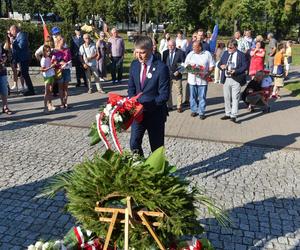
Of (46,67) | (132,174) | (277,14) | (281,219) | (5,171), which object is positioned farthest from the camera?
(277,14)

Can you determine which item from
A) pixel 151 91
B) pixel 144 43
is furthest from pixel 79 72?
pixel 144 43

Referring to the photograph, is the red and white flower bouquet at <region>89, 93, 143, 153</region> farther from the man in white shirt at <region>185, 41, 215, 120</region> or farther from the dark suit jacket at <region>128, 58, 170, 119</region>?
the man in white shirt at <region>185, 41, 215, 120</region>

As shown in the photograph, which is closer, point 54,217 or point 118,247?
point 118,247

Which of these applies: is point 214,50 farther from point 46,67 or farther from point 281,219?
point 281,219

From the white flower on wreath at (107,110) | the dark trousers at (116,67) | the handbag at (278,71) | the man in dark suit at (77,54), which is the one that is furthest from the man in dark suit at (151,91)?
the dark trousers at (116,67)

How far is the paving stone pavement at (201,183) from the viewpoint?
447cm

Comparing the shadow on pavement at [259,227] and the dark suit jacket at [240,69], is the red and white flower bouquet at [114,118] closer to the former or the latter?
the shadow on pavement at [259,227]

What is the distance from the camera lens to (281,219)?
4859mm

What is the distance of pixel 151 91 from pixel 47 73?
506 centimetres

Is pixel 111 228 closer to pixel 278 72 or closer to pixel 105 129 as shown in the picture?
pixel 105 129

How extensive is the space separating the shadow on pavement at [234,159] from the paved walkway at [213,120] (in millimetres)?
20

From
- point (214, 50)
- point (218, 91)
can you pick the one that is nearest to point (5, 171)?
point (218, 91)

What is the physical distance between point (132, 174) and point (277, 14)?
44.8m

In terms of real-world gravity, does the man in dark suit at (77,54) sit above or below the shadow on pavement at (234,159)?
above
